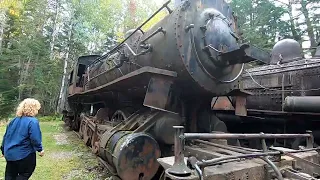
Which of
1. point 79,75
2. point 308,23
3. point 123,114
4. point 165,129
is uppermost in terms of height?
point 308,23

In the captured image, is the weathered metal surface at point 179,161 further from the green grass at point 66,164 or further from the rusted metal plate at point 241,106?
the green grass at point 66,164

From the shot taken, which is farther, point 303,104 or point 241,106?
point 241,106

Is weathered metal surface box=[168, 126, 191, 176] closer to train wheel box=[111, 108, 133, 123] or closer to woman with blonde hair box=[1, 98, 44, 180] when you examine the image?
woman with blonde hair box=[1, 98, 44, 180]

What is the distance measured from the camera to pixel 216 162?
2.20 meters

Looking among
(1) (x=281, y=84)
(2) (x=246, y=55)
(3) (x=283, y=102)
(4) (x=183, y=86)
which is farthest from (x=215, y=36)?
(1) (x=281, y=84)

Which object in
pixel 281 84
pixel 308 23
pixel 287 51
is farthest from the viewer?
pixel 308 23

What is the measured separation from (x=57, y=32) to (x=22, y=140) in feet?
68.1

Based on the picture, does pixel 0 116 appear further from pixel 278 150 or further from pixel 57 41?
pixel 278 150

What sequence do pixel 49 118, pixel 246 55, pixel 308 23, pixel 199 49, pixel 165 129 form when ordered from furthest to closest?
pixel 49 118 < pixel 308 23 < pixel 165 129 < pixel 199 49 < pixel 246 55

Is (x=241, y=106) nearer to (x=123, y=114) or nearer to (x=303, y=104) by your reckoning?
(x=303, y=104)

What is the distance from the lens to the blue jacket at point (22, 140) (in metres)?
3.57

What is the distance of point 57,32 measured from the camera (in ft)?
73.8

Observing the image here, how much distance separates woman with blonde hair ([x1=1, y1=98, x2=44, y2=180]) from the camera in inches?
141

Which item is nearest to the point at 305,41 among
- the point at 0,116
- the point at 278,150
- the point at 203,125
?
the point at 203,125
